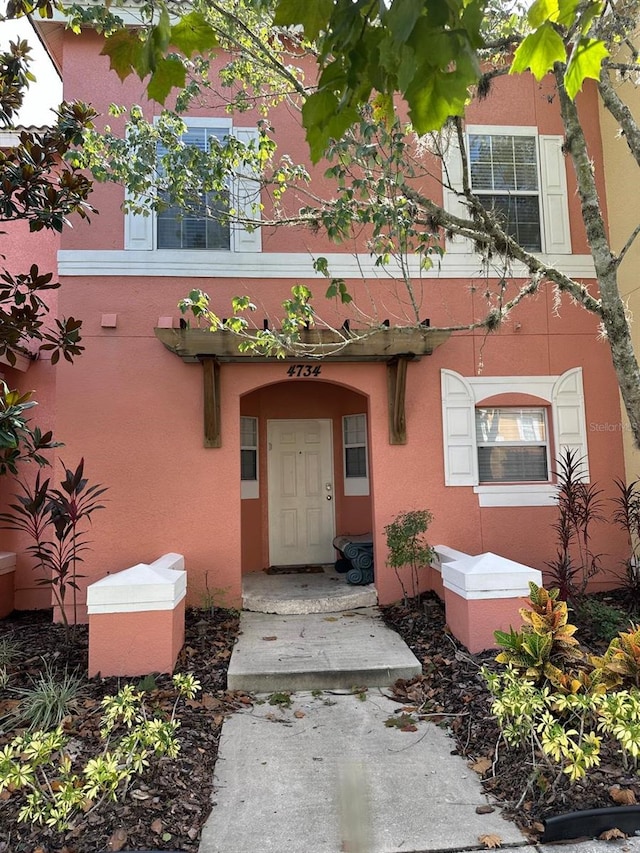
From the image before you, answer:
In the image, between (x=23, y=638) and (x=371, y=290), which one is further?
(x=371, y=290)

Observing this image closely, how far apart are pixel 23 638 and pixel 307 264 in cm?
497

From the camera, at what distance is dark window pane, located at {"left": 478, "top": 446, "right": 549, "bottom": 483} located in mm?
6824

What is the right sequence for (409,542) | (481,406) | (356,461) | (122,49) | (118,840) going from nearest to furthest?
1. (122,49)
2. (118,840)
3. (409,542)
4. (481,406)
5. (356,461)

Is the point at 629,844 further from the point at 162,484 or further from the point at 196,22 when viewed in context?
the point at 162,484

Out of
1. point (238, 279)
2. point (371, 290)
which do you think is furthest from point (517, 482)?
point (238, 279)

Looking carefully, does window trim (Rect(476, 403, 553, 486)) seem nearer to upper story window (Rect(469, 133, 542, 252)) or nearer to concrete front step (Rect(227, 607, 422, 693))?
upper story window (Rect(469, 133, 542, 252))

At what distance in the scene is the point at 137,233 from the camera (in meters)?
6.47

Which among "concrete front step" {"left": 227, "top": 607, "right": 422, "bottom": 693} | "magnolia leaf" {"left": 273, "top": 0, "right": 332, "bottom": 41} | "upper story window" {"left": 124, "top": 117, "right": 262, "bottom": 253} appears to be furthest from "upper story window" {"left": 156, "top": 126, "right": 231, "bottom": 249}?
"magnolia leaf" {"left": 273, "top": 0, "right": 332, "bottom": 41}

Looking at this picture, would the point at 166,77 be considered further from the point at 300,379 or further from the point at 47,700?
the point at 300,379

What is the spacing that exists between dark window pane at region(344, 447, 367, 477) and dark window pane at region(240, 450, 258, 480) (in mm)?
1354

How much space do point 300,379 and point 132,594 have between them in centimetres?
307

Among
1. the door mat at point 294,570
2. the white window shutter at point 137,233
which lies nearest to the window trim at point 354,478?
the door mat at point 294,570

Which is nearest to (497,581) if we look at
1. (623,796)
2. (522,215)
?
(623,796)

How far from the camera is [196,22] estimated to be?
1.81 metres
